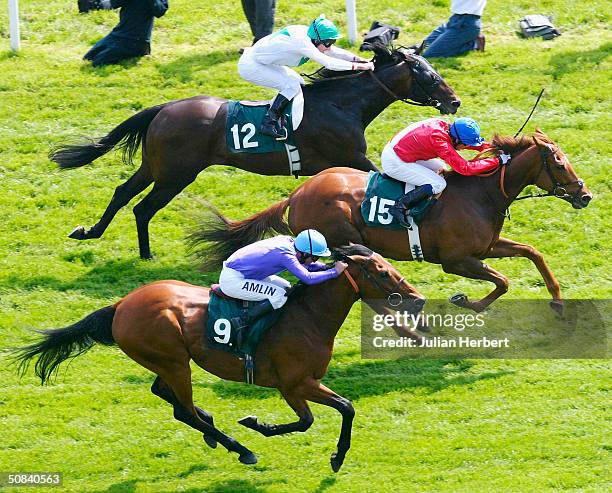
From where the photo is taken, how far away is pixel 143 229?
12.8 m

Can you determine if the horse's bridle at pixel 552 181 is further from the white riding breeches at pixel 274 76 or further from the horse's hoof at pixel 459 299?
the white riding breeches at pixel 274 76

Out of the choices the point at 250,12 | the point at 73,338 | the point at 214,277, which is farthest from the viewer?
the point at 250,12

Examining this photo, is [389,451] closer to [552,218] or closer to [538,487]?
[538,487]

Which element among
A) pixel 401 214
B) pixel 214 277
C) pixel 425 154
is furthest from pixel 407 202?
pixel 214 277

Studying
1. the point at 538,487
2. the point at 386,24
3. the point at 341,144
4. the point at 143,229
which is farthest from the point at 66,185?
the point at 538,487

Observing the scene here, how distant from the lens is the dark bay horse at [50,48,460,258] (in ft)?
40.7

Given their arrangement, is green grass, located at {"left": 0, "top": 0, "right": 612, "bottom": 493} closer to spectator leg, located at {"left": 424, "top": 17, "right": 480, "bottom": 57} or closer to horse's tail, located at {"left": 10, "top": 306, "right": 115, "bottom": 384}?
spectator leg, located at {"left": 424, "top": 17, "right": 480, "bottom": 57}

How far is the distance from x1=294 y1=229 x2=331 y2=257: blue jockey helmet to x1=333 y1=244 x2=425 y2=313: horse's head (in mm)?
110

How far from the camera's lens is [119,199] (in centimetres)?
1297

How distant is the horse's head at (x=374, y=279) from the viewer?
30.8 ft

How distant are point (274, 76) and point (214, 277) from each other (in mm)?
1964

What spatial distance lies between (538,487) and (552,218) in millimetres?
4705

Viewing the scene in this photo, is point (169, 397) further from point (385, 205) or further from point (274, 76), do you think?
point (274, 76)

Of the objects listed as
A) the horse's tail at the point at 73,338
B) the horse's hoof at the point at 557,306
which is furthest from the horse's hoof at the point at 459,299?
the horse's tail at the point at 73,338
